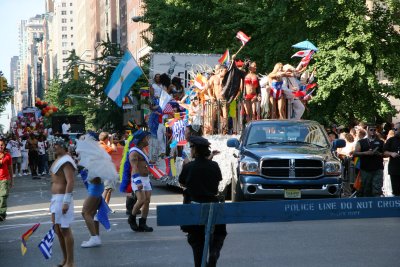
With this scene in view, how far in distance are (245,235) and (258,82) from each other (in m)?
8.80

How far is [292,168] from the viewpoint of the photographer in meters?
19.5

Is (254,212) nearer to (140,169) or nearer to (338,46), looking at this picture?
Answer: (140,169)

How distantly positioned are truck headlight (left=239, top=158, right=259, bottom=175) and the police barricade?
9.48 meters

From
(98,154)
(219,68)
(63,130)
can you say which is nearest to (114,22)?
(63,130)

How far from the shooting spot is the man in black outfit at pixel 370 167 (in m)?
22.1

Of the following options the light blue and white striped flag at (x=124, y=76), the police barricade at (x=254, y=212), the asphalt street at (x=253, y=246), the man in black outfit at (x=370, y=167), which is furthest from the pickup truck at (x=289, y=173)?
the police barricade at (x=254, y=212)

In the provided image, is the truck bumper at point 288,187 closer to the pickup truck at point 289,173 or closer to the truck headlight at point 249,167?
the pickup truck at point 289,173

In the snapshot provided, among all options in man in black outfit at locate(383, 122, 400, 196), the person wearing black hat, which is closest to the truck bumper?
man in black outfit at locate(383, 122, 400, 196)

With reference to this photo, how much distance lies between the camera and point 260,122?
824 inches

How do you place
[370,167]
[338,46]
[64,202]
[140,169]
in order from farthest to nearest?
[338,46]
[370,167]
[140,169]
[64,202]

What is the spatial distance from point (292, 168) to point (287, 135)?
1.25 m

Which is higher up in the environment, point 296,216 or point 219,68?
point 219,68

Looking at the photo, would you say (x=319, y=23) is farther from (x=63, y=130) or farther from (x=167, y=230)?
(x=63, y=130)

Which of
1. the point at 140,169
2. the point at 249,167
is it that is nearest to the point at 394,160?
the point at 249,167
